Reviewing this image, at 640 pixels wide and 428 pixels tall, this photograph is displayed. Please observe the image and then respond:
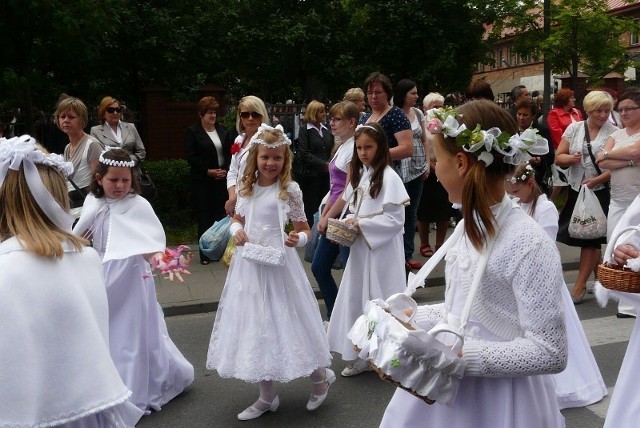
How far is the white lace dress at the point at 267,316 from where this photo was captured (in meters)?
5.15

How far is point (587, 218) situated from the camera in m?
8.03

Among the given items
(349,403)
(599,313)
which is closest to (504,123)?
(349,403)

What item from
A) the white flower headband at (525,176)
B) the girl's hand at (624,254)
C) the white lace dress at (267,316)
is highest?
the white flower headband at (525,176)

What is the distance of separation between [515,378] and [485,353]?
0.61ft

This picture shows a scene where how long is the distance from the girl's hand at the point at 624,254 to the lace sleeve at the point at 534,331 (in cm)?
143

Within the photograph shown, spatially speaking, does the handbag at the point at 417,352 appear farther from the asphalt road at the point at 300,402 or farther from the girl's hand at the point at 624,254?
the asphalt road at the point at 300,402

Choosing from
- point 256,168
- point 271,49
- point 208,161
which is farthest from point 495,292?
point 271,49

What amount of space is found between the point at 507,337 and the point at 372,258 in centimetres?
358

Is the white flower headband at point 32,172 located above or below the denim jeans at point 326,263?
above

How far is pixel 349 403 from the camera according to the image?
5578 mm

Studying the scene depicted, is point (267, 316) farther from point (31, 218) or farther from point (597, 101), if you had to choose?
point (597, 101)

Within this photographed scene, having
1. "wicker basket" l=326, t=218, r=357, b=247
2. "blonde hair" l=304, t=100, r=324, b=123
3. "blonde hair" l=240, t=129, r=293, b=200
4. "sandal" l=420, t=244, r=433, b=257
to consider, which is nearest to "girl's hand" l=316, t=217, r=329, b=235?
"wicker basket" l=326, t=218, r=357, b=247

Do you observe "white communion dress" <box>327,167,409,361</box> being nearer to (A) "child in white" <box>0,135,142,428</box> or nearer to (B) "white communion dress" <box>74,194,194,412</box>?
(B) "white communion dress" <box>74,194,194,412</box>

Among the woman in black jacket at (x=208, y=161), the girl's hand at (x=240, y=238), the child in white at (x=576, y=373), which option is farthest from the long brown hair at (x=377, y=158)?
the woman in black jacket at (x=208, y=161)
